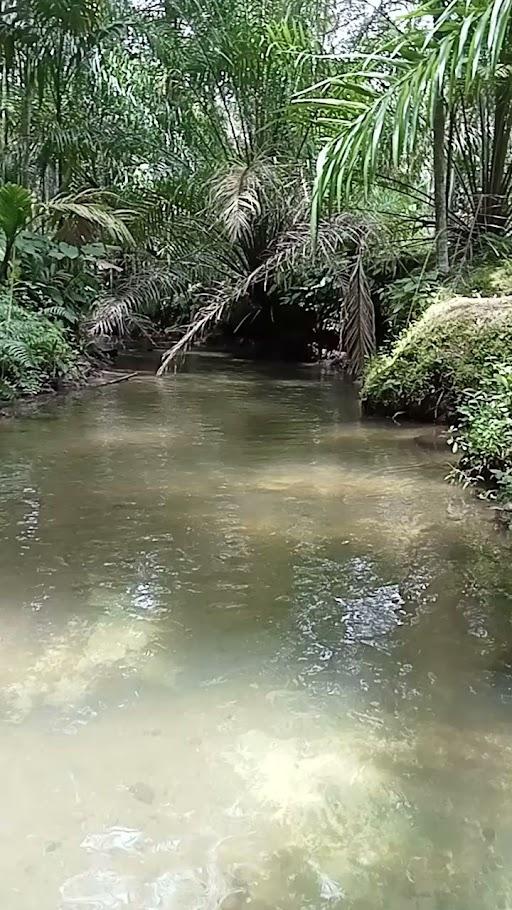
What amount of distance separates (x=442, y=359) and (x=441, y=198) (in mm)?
2653

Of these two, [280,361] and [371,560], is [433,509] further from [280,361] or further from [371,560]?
[280,361]

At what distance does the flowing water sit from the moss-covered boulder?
1.76 m

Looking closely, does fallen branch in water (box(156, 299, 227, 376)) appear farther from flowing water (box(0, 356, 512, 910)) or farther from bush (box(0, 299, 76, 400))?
flowing water (box(0, 356, 512, 910))

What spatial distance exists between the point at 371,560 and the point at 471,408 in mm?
1981

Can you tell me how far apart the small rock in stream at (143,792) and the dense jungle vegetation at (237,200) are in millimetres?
4401

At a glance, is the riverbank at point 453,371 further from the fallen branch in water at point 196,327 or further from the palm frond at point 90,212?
the palm frond at point 90,212

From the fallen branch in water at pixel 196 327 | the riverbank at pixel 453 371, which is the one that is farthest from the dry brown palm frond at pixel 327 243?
the riverbank at pixel 453 371

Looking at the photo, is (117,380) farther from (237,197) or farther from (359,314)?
(359,314)

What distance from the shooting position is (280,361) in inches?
455

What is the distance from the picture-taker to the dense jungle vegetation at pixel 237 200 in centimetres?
703

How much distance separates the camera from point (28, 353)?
6969 mm

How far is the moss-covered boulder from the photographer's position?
5.55 meters

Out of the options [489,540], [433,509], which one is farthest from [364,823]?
[433,509]

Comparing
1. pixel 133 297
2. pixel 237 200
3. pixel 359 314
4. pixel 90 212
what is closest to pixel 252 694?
pixel 90 212
